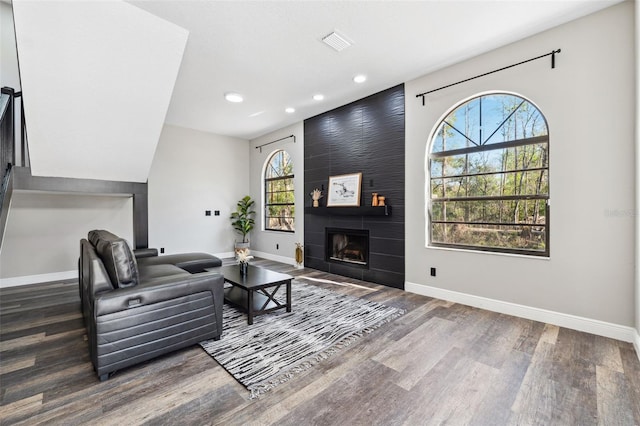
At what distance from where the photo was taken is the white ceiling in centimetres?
246

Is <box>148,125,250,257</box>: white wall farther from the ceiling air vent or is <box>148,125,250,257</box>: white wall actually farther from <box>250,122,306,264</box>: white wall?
the ceiling air vent

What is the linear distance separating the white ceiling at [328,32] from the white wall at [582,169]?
196 mm

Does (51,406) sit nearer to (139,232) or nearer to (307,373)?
(307,373)

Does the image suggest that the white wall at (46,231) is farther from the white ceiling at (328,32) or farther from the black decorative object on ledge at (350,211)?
the black decorative object on ledge at (350,211)

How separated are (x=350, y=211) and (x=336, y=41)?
2362 millimetres

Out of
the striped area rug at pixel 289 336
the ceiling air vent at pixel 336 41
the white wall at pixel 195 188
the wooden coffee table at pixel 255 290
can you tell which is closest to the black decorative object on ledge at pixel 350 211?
the striped area rug at pixel 289 336

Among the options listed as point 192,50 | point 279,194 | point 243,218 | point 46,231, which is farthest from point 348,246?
point 46,231

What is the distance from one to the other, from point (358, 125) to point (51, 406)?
4.44 meters

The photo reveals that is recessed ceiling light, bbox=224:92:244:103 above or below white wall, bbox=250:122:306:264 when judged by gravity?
above

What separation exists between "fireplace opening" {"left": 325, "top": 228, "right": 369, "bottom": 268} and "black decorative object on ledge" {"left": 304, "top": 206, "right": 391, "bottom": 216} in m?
0.31

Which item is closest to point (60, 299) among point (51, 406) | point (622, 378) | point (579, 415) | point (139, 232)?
point (139, 232)

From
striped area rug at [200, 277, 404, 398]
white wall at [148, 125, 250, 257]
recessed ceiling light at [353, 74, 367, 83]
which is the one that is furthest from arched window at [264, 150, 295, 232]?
striped area rug at [200, 277, 404, 398]

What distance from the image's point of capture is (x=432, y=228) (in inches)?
148

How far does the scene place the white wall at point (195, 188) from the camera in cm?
570
